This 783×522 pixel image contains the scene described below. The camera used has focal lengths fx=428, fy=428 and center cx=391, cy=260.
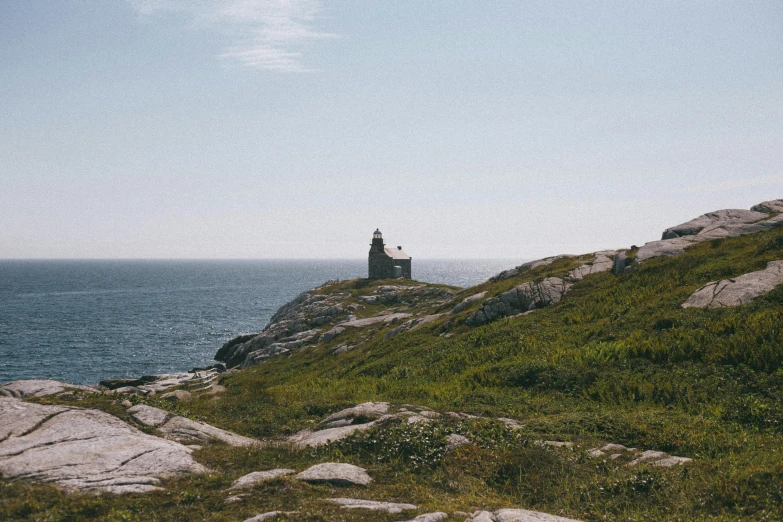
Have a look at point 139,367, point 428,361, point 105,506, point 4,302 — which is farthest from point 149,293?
point 105,506

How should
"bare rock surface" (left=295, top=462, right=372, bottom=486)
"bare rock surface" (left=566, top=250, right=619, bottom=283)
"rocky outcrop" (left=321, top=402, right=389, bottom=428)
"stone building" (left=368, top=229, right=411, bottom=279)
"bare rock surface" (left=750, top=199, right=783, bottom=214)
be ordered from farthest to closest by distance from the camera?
"stone building" (left=368, top=229, right=411, bottom=279) → "bare rock surface" (left=750, top=199, right=783, bottom=214) → "bare rock surface" (left=566, top=250, right=619, bottom=283) → "rocky outcrop" (left=321, top=402, right=389, bottom=428) → "bare rock surface" (left=295, top=462, right=372, bottom=486)

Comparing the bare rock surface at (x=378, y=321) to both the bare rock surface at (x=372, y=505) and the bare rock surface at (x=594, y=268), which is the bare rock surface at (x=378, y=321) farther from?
the bare rock surface at (x=372, y=505)

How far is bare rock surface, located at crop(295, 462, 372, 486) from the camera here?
32.8 feet

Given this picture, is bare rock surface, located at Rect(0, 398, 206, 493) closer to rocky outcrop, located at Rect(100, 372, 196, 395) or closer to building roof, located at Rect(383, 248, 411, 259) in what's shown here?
rocky outcrop, located at Rect(100, 372, 196, 395)

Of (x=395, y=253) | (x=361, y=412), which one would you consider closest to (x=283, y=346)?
(x=361, y=412)

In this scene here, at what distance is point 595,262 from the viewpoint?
39.8 m

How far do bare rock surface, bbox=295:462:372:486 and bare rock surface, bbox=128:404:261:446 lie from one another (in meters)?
3.80

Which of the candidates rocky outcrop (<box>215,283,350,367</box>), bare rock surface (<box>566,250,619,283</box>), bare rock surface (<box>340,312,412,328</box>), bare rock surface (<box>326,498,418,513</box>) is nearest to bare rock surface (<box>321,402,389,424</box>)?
bare rock surface (<box>326,498,418,513</box>)

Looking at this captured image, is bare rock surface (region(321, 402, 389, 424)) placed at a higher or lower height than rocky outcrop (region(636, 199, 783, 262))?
lower

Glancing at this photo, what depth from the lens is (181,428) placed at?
44.9 feet

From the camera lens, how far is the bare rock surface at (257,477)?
9680 millimetres

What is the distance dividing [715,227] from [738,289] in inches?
765

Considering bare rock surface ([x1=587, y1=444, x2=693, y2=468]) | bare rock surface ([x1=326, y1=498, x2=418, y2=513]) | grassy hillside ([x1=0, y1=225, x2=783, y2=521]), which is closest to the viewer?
bare rock surface ([x1=326, y1=498, x2=418, y2=513])

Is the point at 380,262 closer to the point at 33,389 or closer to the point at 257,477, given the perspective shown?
the point at 33,389
